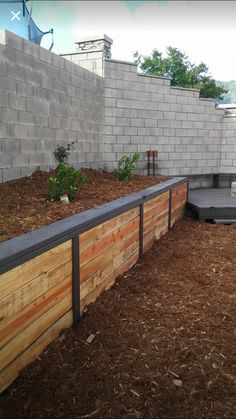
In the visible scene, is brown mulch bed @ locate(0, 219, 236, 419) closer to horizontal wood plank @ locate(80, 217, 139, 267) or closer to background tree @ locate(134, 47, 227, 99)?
horizontal wood plank @ locate(80, 217, 139, 267)

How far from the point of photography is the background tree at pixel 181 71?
24211 millimetres

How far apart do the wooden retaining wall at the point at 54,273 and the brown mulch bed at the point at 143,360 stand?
14 centimetres

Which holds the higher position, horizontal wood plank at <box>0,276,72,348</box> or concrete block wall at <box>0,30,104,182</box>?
concrete block wall at <box>0,30,104,182</box>

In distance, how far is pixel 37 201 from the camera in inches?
153

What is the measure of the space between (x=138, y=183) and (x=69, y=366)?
14.2 ft

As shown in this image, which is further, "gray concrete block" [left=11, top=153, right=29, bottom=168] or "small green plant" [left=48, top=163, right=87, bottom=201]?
"gray concrete block" [left=11, top=153, right=29, bottom=168]

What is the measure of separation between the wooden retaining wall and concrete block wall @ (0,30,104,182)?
1764mm

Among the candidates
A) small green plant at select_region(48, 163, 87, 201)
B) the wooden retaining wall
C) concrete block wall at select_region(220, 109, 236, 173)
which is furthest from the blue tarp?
concrete block wall at select_region(220, 109, 236, 173)

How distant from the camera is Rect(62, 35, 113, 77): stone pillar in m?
7.38

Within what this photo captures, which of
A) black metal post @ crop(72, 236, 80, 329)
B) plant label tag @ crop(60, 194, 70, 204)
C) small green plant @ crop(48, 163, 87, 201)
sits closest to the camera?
black metal post @ crop(72, 236, 80, 329)

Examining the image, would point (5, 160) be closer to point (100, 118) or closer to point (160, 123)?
point (100, 118)

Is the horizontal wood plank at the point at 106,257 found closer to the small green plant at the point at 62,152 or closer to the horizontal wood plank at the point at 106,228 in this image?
the horizontal wood plank at the point at 106,228

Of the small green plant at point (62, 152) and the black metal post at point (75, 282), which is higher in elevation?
the small green plant at point (62, 152)

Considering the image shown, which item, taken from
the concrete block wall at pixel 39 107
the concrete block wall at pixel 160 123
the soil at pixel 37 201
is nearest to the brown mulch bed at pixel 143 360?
the soil at pixel 37 201
